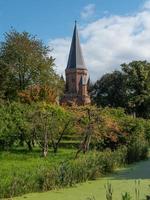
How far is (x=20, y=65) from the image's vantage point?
44.5 meters

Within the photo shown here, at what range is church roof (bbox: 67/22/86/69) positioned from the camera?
88.8 meters

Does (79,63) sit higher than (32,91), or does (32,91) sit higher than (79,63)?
(79,63)

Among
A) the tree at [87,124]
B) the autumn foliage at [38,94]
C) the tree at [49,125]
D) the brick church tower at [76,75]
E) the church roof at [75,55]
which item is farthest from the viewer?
the brick church tower at [76,75]

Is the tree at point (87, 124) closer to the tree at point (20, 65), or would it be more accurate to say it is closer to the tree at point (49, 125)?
the tree at point (49, 125)

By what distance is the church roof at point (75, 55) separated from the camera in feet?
291

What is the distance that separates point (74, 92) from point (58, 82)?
52241 mm

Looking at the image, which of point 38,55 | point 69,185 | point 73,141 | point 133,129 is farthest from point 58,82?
point 69,185

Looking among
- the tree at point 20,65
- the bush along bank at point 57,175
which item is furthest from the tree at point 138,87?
the bush along bank at point 57,175

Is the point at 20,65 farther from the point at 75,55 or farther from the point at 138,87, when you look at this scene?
the point at 75,55

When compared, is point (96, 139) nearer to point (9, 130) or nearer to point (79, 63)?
point (9, 130)

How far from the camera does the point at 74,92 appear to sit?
10000cm

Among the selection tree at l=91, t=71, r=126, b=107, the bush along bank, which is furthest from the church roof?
the bush along bank

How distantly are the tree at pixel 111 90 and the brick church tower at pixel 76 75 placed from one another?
855 inches

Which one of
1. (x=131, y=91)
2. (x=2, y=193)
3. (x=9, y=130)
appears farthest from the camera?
(x=131, y=91)
